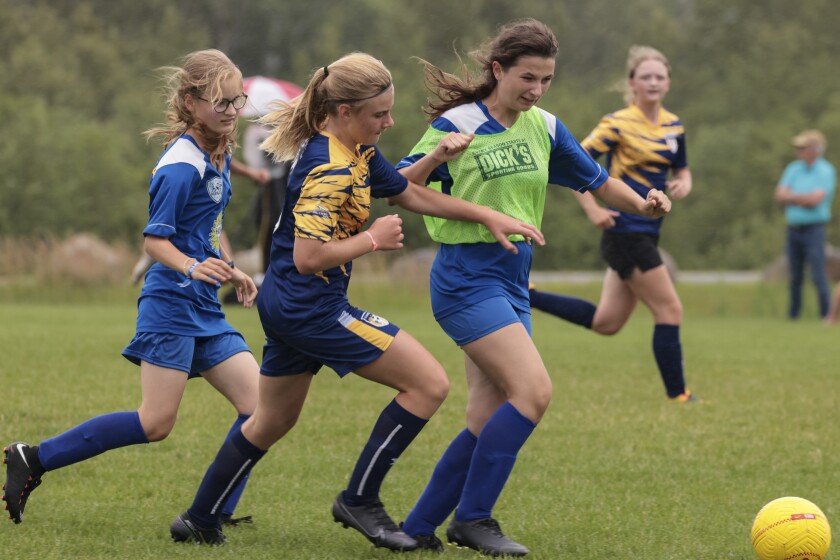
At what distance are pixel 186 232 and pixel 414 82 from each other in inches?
1169

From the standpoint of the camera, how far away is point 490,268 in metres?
4.91

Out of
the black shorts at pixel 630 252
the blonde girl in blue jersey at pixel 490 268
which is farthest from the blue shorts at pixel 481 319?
the black shorts at pixel 630 252

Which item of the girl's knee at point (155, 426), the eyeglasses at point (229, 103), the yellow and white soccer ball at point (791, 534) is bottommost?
the yellow and white soccer ball at point (791, 534)

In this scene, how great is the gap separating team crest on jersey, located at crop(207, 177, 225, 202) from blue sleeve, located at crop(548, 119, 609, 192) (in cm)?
129

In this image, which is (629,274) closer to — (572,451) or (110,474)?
(572,451)

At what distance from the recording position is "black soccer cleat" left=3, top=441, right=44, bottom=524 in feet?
16.7

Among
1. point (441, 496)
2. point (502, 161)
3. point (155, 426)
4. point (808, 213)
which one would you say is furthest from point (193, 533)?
point (808, 213)

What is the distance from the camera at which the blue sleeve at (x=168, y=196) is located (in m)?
4.74

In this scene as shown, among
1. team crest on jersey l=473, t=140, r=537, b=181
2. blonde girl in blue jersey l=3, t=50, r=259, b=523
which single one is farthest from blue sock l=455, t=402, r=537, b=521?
blonde girl in blue jersey l=3, t=50, r=259, b=523

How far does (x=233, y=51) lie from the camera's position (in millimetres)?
51156

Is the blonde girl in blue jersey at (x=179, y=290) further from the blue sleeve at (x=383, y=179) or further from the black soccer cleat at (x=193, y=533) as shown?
the blue sleeve at (x=383, y=179)

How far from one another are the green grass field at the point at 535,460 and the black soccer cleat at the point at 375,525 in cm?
6

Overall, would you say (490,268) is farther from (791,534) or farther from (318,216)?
(791,534)

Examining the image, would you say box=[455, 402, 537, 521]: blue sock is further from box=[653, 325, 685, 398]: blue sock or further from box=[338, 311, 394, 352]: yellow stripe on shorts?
box=[653, 325, 685, 398]: blue sock
